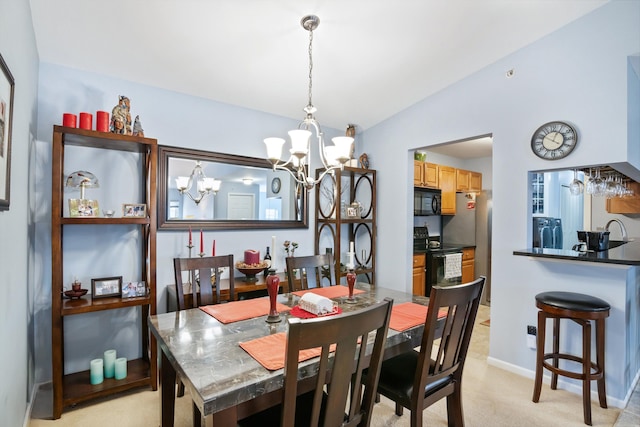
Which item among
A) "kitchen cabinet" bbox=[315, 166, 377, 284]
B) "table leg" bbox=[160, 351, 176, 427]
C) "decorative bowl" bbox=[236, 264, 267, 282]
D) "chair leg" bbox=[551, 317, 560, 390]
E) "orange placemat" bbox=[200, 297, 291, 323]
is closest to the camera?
"table leg" bbox=[160, 351, 176, 427]

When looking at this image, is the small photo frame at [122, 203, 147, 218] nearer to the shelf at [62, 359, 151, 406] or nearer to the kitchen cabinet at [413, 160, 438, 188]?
the shelf at [62, 359, 151, 406]

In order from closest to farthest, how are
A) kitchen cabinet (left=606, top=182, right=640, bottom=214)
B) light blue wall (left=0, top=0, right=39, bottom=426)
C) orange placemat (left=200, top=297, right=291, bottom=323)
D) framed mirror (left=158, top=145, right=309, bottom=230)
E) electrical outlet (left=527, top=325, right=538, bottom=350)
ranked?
light blue wall (left=0, top=0, right=39, bottom=426) → orange placemat (left=200, top=297, right=291, bottom=323) → electrical outlet (left=527, top=325, right=538, bottom=350) → framed mirror (left=158, top=145, right=309, bottom=230) → kitchen cabinet (left=606, top=182, right=640, bottom=214)

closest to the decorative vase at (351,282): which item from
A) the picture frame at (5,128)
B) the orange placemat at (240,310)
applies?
the orange placemat at (240,310)

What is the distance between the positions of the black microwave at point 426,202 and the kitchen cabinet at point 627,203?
228 centimetres

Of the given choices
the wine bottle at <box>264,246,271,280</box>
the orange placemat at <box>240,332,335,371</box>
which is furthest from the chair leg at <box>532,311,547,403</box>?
the wine bottle at <box>264,246,271,280</box>

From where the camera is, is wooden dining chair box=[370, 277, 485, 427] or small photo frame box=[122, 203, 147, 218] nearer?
wooden dining chair box=[370, 277, 485, 427]

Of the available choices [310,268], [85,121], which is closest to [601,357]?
[310,268]

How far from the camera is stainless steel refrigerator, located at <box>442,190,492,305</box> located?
16.7 feet

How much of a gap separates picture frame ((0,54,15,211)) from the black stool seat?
3185mm

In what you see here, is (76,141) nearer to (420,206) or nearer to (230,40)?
(230,40)

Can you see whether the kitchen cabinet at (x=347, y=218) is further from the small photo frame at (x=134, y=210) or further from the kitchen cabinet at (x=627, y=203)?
the kitchen cabinet at (x=627, y=203)

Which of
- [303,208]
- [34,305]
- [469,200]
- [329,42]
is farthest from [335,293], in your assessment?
[469,200]

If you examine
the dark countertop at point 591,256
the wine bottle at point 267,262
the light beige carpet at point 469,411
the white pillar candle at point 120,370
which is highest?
the dark countertop at point 591,256

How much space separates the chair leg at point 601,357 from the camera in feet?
7.40
